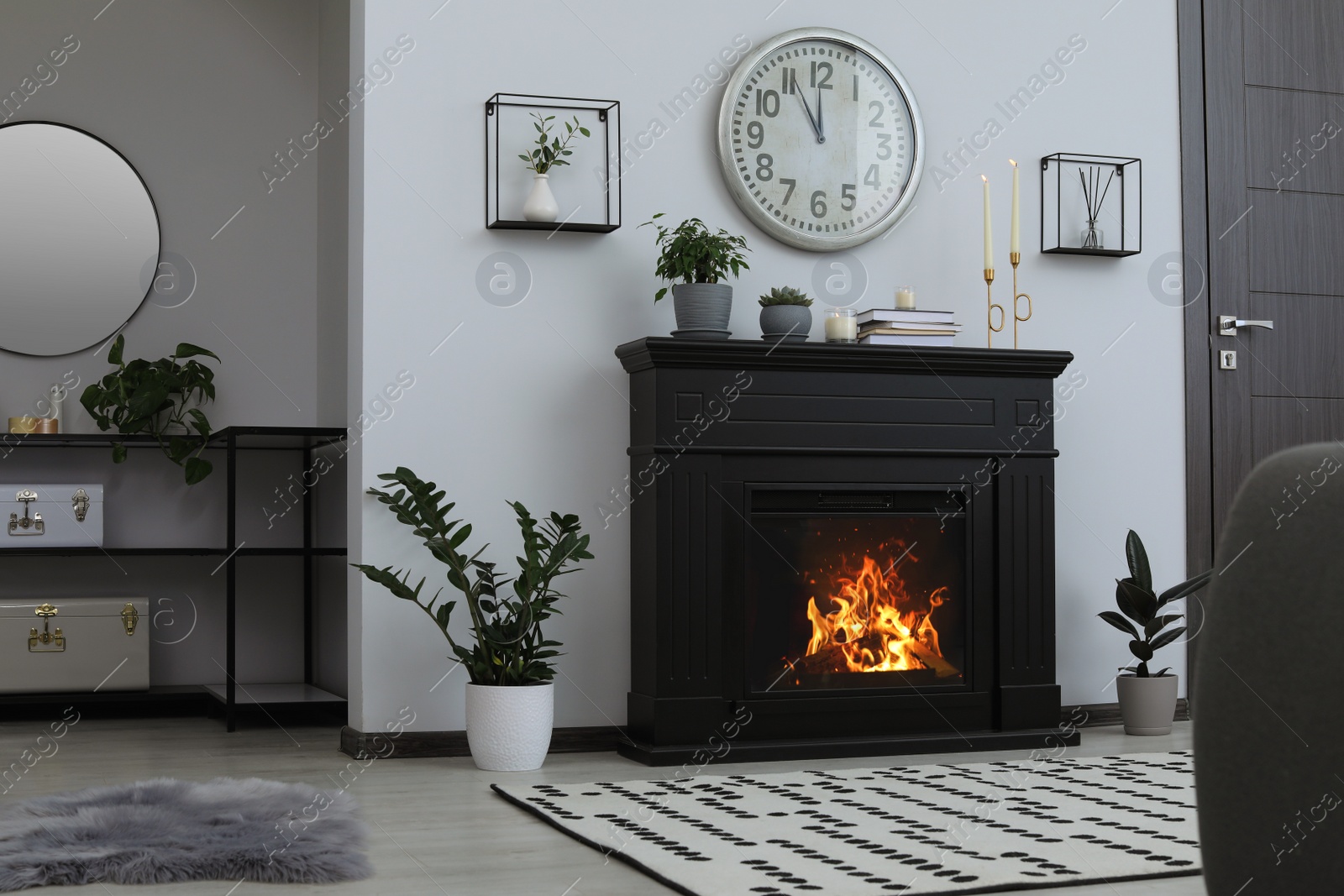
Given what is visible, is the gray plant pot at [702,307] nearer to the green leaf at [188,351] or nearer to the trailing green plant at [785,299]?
the trailing green plant at [785,299]

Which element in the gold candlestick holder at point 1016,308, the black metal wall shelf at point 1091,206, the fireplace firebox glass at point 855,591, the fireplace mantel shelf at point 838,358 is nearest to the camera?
the fireplace mantel shelf at point 838,358

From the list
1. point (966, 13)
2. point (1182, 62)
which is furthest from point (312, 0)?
point (1182, 62)

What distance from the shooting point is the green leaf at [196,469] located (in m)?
4.30

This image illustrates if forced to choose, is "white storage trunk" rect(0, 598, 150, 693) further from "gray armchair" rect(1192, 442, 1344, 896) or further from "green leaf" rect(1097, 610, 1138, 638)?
"gray armchair" rect(1192, 442, 1344, 896)

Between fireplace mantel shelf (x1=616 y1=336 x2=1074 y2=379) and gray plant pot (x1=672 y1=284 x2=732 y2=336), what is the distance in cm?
8

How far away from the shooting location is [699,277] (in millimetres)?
3545

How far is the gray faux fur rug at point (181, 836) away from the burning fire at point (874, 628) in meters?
1.33

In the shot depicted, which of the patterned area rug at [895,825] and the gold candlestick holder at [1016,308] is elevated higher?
the gold candlestick holder at [1016,308]

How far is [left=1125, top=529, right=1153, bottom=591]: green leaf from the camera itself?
3814 millimetres

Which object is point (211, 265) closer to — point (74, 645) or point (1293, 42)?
point (74, 645)

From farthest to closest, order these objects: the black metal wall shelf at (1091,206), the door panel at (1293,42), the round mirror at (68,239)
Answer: the round mirror at (68,239)
the door panel at (1293,42)
the black metal wall shelf at (1091,206)

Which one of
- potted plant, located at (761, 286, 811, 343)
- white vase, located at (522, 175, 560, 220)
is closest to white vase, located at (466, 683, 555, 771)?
potted plant, located at (761, 286, 811, 343)

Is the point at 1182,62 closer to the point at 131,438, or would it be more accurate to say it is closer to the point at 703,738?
the point at 703,738

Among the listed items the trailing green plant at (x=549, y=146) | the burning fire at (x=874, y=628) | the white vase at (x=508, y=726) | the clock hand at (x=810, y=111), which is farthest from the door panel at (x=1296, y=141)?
the white vase at (x=508, y=726)
